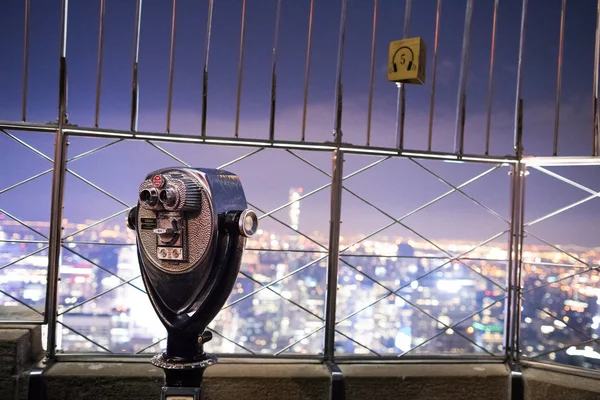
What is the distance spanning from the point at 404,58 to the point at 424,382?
1760 mm

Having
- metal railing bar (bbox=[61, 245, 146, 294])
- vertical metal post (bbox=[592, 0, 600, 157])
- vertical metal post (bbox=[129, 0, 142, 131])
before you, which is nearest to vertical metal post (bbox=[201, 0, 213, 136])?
vertical metal post (bbox=[129, 0, 142, 131])

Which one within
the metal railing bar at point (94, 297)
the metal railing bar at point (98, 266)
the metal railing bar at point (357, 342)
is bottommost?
the metal railing bar at point (357, 342)

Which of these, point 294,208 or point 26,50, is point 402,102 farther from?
point 26,50

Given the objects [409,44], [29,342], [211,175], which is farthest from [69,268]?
[409,44]

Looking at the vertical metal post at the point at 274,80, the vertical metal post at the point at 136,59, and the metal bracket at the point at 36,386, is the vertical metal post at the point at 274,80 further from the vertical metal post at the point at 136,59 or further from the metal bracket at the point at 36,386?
the metal bracket at the point at 36,386

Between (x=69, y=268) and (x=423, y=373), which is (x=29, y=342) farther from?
(x=423, y=373)

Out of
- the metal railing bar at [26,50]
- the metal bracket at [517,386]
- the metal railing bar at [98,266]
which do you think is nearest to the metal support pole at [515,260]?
the metal bracket at [517,386]

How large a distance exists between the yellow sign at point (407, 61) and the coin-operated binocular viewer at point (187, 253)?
1.47m

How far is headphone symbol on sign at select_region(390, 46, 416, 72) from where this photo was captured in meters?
3.10

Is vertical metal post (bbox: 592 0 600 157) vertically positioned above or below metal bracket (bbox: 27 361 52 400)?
above

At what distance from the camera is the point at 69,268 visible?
9.77 ft

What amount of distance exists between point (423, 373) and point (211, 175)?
1.81m

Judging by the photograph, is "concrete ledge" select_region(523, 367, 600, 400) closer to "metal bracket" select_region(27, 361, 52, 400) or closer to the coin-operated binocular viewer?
the coin-operated binocular viewer

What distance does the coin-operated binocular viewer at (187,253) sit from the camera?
1.96 m
